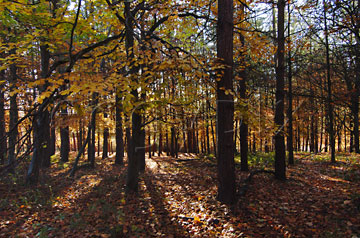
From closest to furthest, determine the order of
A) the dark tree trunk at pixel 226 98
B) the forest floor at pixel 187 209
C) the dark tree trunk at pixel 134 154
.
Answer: the forest floor at pixel 187 209
the dark tree trunk at pixel 226 98
the dark tree trunk at pixel 134 154

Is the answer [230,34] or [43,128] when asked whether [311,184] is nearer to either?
[230,34]

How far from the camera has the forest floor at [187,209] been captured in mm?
4773

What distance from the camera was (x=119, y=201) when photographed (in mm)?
6887

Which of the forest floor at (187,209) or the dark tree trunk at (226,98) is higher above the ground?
the dark tree trunk at (226,98)

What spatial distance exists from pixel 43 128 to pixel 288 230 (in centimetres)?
507

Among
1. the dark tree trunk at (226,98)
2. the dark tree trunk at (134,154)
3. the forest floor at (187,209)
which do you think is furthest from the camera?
the dark tree trunk at (134,154)

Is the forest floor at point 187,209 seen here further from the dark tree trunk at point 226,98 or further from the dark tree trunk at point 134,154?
the dark tree trunk at point 226,98

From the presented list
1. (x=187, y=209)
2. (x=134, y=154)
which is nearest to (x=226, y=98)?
(x=187, y=209)

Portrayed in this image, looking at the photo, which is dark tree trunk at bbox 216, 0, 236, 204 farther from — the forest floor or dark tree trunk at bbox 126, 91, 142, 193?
dark tree trunk at bbox 126, 91, 142, 193

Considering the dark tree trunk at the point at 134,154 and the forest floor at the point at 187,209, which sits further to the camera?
the dark tree trunk at the point at 134,154

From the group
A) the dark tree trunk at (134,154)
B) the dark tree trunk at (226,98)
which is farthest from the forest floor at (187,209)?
the dark tree trunk at (226,98)

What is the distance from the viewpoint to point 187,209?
6.01 m

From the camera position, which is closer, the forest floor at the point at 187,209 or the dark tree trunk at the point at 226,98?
the forest floor at the point at 187,209

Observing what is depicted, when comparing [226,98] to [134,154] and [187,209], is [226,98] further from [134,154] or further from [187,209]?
[134,154]
